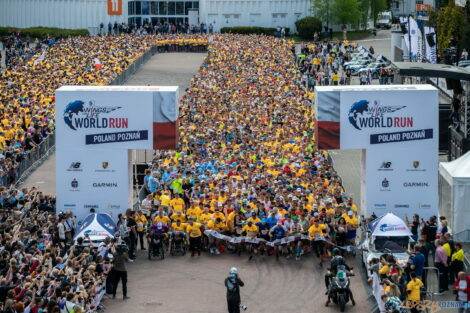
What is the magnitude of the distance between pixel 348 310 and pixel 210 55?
1802 inches

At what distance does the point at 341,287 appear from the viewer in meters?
22.6

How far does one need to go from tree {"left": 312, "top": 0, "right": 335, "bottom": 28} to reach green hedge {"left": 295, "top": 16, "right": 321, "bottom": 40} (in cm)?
155

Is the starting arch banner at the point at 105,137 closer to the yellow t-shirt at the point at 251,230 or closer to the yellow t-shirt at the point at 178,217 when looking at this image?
the yellow t-shirt at the point at 178,217

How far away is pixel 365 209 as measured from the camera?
28406 millimetres

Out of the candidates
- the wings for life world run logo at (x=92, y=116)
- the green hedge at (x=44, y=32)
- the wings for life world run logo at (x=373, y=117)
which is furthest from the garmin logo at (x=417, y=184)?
the green hedge at (x=44, y=32)

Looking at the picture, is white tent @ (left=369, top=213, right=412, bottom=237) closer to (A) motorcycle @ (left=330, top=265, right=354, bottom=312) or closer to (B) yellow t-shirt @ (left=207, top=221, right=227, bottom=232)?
(A) motorcycle @ (left=330, top=265, right=354, bottom=312)

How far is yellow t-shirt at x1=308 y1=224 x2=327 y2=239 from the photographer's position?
26375 millimetres

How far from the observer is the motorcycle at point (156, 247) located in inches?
1048

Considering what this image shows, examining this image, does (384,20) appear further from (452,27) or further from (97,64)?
(97,64)

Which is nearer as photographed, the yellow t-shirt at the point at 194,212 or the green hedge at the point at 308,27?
the yellow t-shirt at the point at 194,212

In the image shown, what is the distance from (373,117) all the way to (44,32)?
2420 inches

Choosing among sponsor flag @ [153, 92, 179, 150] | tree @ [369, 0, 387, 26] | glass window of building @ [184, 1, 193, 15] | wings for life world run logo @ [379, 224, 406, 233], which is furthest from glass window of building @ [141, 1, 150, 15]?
wings for life world run logo @ [379, 224, 406, 233]

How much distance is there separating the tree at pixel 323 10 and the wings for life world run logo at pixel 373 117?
65480mm

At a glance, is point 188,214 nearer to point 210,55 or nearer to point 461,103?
point 461,103
